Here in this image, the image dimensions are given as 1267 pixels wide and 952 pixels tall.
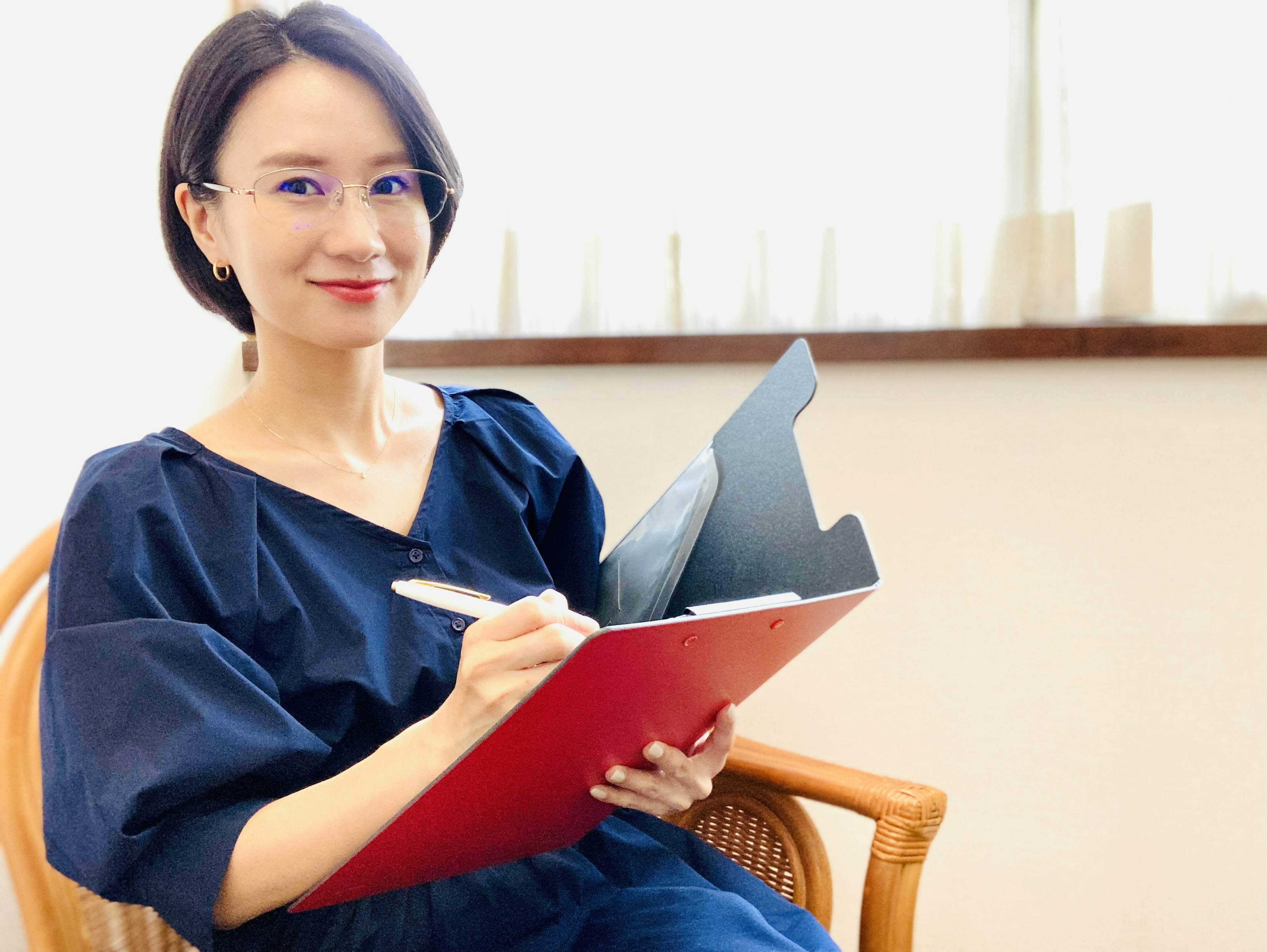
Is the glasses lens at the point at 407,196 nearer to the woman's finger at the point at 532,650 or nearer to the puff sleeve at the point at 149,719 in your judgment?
the puff sleeve at the point at 149,719

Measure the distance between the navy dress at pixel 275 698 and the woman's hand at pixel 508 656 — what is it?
0.17 meters

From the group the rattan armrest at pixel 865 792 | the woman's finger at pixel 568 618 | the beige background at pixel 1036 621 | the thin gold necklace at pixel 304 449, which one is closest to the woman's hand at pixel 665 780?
the woman's finger at pixel 568 618

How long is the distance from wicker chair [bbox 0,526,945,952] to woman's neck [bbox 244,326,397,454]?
29cm

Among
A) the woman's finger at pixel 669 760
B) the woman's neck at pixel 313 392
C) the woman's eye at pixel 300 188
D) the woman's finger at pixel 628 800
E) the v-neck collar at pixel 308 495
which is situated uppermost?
the woman's eye at pixel 300 188

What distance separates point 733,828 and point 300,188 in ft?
2.49

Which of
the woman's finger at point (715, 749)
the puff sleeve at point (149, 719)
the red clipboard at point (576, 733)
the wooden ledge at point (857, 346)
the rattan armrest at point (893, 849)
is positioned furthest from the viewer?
the wooden ledge at point (857, 346)

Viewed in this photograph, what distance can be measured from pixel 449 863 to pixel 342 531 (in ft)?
0.99

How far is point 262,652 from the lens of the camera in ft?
2.63

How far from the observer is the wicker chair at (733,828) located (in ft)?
2.82

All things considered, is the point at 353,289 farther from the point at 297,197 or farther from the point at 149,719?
the point at 149,719

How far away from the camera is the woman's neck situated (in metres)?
0.93

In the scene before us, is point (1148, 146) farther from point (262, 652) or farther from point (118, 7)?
point (118, 7)

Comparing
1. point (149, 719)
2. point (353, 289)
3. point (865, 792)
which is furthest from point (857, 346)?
point (149, 719)

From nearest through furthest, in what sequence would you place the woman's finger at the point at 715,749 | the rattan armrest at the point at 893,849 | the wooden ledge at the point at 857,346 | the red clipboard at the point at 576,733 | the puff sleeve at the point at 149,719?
the red clipboard at the point at 576,733
the puff sleeve at the point at 149,719
the woman's finger at the point at 715,749
the rattan armrest at the point at 893,849
the wooden ledge at the point at 857,346
